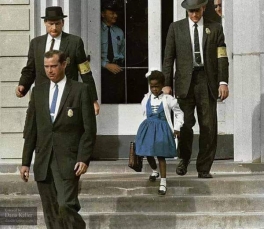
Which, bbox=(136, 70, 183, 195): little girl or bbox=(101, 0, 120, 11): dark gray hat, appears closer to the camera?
bbox=(136, 70, 183, 195): little girl

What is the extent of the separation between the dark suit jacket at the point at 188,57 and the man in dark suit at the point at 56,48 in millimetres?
1055

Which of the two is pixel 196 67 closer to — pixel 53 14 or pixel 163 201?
pixel 163 201

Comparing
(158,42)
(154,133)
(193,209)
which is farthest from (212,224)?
(158,42)

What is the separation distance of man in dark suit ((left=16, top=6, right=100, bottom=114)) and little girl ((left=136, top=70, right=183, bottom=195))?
0.62 metres

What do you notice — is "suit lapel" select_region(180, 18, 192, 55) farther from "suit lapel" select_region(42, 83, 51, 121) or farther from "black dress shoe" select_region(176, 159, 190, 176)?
"suit lapel" select_region(42, 83, 51, 121)

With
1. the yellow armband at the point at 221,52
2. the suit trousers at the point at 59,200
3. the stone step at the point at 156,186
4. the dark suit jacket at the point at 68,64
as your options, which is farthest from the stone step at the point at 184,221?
the yellow armband at the point at 221,52

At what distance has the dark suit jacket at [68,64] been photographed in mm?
10859

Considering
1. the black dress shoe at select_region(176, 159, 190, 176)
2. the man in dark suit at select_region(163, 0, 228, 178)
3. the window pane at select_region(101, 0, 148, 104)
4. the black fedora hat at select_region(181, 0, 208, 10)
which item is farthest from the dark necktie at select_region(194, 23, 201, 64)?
the window pane at select_region(101, 0, 148, 104)

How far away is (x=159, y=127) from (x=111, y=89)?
261cm

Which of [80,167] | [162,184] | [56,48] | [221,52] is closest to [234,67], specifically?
[221,52]

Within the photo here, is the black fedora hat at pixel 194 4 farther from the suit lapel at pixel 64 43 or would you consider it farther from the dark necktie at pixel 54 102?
the dark necktie at pixel 54 102

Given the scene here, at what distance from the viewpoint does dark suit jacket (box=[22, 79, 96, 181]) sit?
930 cm

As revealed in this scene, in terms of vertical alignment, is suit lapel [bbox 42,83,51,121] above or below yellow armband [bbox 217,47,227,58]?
below

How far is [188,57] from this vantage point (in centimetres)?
1155
